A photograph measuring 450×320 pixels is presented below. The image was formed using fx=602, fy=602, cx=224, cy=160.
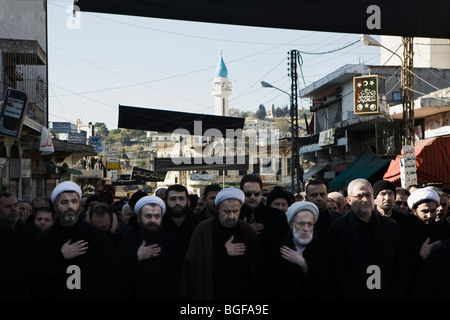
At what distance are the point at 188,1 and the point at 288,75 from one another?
2393 cm

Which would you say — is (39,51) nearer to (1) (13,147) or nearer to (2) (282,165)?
(1) (13,147)

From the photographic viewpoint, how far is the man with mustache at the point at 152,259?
5234 millimetres

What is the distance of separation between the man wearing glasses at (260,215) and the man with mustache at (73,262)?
1.73 m

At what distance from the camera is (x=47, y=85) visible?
2375 centimetres

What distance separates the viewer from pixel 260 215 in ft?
21.6

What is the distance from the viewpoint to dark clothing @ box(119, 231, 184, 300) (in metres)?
5.23

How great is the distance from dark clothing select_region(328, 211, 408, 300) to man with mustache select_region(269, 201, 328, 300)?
12 cm

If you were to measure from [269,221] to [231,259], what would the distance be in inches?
53.8

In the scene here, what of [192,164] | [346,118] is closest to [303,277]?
[192,164]

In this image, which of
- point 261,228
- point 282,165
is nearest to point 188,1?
point 261,228

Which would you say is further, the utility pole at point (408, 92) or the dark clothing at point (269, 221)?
the utility pole at point (408, 92)

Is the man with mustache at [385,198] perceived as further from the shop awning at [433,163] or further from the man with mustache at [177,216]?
the shop awning at [433,163]

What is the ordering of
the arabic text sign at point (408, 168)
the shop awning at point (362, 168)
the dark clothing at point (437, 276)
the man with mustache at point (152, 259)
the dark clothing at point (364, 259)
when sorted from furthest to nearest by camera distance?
the shop awning at point (362, 168)
the arabic text sign at point (408, 168)
the man with mustache at point (152, 259)
the dark clothing at point (364, 259)
the dark clothing at point (437, 276)

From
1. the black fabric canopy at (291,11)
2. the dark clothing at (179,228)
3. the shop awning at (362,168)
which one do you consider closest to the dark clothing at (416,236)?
the black fabric canopy at (291,11)
